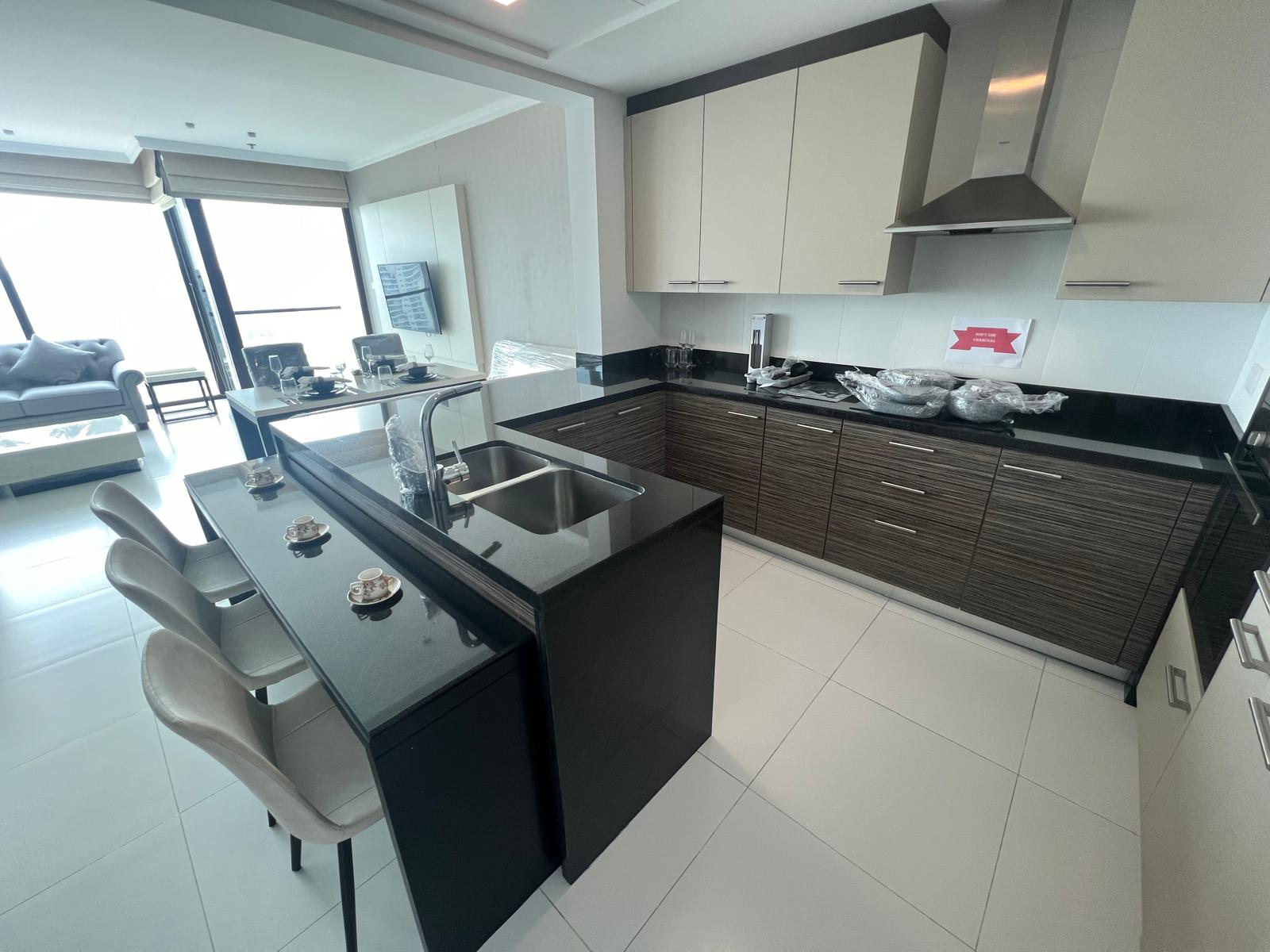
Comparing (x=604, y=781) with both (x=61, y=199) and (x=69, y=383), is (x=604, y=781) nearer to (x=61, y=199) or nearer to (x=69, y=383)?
(x=69, y=383)

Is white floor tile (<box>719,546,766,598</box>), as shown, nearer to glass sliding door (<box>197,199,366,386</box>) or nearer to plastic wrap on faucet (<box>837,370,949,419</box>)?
plastic wrap on faucet (<box>837,370,949,419</box>)

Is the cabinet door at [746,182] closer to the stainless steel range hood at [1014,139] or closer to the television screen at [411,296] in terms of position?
the stainless steel range hood at [1014,139]

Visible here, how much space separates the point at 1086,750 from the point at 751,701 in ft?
3.48

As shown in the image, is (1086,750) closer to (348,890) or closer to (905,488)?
(905,488)

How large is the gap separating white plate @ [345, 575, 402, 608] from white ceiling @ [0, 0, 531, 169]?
282 cm

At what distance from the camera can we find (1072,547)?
1760mm

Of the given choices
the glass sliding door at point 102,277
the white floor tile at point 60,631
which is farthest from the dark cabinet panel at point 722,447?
the glass sliding door at point 102,277

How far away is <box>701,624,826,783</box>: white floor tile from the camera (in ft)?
5.30

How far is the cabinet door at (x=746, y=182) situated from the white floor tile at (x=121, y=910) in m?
2.90

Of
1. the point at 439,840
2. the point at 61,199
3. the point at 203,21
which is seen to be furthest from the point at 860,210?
the point at 61,199

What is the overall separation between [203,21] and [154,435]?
13.6 feet

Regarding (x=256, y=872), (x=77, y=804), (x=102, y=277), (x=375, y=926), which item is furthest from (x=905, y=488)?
(x=102, y=277)

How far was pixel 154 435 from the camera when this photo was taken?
4.84 meters

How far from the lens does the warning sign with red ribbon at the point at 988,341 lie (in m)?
2.10
